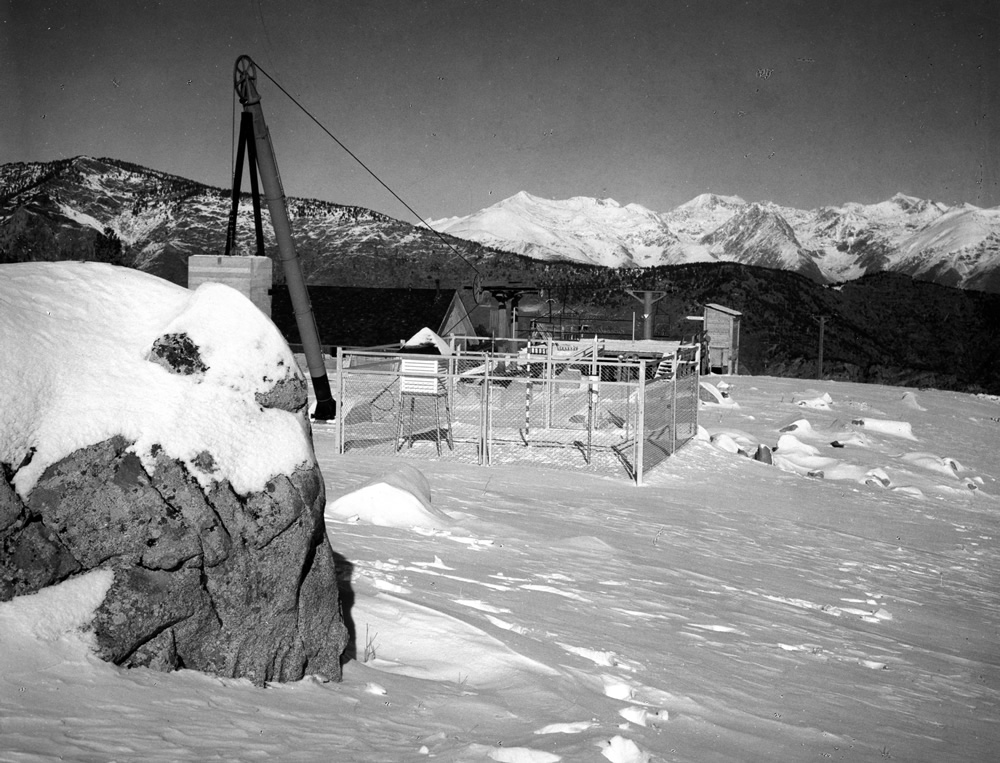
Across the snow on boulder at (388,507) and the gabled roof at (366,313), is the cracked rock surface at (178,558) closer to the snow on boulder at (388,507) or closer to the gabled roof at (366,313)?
the snow on boulder at (388,507)

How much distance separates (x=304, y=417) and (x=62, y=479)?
142 centimetres

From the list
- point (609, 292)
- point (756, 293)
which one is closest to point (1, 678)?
point (609, 292)

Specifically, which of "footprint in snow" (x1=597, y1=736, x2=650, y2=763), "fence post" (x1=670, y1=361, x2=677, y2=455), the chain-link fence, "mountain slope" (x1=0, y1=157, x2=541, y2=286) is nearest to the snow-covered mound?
"footprint in snow" (x1=597, y1=736, x2=650, y2=763)

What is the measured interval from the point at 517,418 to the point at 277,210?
7802mm

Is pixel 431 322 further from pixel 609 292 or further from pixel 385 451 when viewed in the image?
pixel 609 292

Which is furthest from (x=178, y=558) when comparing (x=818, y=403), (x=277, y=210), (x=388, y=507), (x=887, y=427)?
(x=818, y=403)

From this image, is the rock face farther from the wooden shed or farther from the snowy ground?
the wooden shed

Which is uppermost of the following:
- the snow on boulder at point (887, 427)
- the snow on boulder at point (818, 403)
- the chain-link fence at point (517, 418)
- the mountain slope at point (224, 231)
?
the mountain slope at point (224, 231)

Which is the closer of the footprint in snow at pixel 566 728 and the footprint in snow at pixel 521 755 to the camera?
the footprint in snow at pixel 521 755

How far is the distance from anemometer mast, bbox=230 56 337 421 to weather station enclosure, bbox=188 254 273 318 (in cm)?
176

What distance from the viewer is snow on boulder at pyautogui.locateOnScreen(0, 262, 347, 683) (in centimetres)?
457

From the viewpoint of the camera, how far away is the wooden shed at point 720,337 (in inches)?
2087

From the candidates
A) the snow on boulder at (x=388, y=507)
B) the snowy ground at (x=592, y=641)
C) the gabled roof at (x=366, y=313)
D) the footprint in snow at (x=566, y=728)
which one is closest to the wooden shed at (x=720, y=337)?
the gabled roof at (x=366, y=313)

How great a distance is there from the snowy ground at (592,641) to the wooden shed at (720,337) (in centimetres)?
3658
